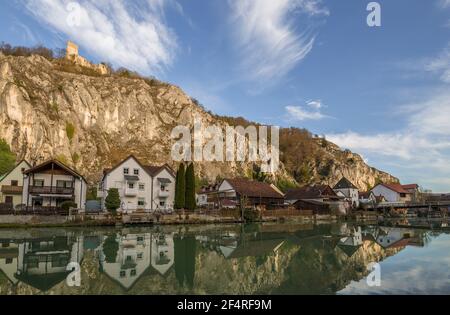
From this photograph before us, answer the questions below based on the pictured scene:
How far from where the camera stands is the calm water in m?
12.5

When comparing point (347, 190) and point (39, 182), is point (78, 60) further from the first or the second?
point (347, 190)

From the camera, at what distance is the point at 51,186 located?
43281 mm

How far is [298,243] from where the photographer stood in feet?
88.3

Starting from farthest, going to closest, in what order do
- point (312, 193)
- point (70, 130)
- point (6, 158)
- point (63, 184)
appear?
1. point (70, 130)
2. point (312, 193)
3. point (6, 158)
4. point (63, 184)

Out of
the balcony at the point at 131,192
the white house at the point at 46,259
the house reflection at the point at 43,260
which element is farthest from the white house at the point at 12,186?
the house reflection at the point at 43,260

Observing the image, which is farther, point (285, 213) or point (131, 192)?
point (285, 213)

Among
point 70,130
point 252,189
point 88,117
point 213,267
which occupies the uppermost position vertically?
point 88,117

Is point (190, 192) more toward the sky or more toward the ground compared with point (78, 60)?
more toward the ground

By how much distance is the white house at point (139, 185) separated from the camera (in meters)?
48.6

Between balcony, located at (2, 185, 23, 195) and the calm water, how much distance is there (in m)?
22.4

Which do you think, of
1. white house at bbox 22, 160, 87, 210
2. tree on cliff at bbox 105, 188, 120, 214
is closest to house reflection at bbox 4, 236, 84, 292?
tree on cliff at bbox 105, 188, 120, 214

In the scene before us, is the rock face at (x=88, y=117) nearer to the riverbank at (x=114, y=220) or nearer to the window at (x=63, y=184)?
the window at (x=63, y=184)

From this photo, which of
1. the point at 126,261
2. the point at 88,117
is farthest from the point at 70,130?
the point at 126,261

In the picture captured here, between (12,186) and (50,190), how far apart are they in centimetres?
718
